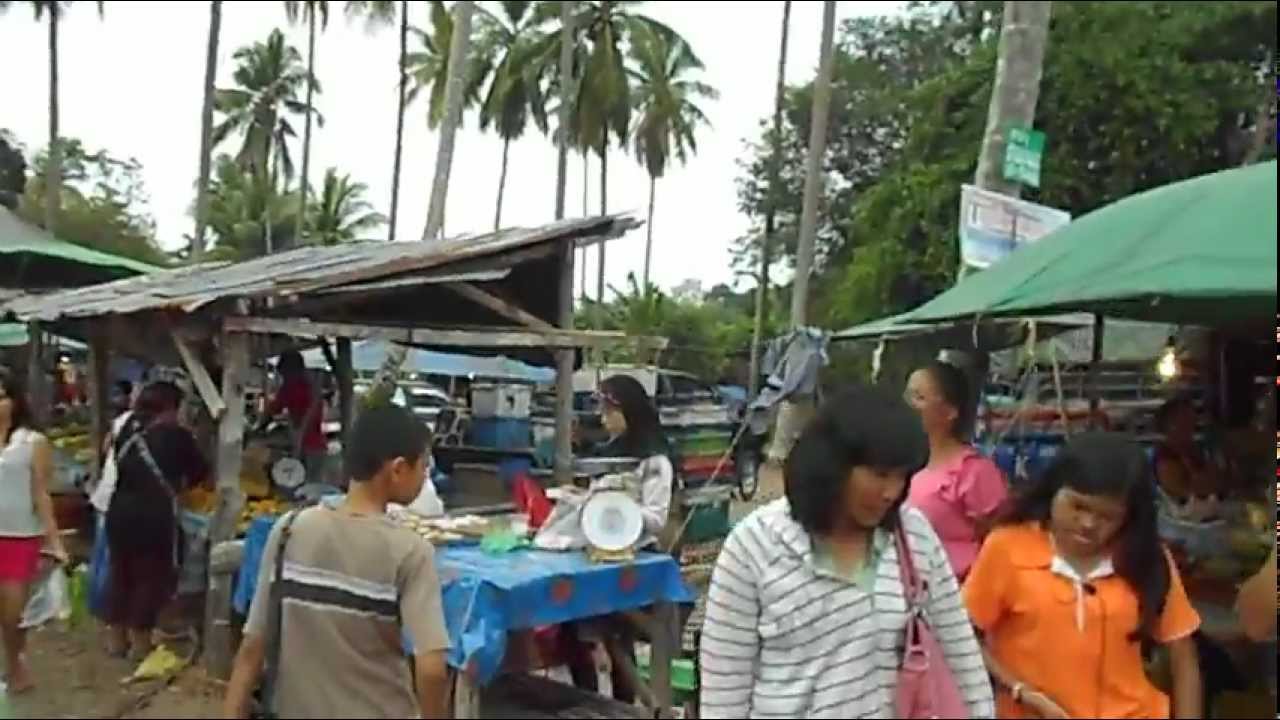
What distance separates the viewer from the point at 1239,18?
21.1 metres

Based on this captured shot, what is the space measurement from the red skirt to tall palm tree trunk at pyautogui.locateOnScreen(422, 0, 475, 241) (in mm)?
10518

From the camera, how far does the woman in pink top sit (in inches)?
175

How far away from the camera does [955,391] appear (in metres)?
4.58

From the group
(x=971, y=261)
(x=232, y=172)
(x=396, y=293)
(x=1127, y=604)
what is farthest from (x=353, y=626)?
(x=232, y=172)

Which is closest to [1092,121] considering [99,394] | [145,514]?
[99,394]

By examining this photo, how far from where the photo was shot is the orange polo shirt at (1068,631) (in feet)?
10.4

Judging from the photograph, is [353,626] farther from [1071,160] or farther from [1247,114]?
[1247,114]

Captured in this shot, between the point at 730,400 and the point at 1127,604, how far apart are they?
742 inches

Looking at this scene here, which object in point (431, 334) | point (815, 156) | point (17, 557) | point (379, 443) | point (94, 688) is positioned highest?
point (815, 156)

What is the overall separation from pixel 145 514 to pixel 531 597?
2.98 metres

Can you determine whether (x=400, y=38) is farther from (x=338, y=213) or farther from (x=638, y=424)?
(x=638, y=424)

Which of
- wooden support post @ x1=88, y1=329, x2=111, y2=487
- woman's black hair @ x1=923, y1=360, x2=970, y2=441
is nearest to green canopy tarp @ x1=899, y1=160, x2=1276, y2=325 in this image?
woman's black hair @ x1=923, y1=360, x2=970, y2=441

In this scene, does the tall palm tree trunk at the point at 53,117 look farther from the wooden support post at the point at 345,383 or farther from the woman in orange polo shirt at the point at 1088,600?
the woman in orange polo shirt at the point at 1088,600

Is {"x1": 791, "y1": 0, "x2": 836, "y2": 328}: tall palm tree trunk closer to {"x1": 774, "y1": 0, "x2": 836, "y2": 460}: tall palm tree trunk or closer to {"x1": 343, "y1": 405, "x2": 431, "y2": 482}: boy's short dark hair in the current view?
{"x1": 774, "y1": 0, "x2": 836, "y2": 460}: tall palm tree trunk
